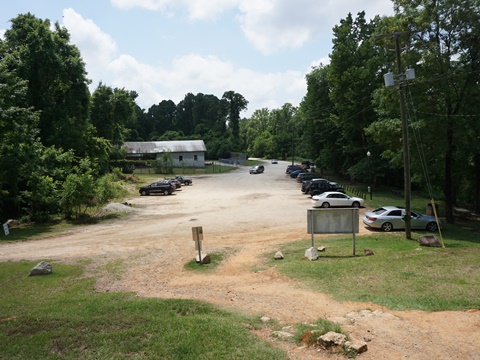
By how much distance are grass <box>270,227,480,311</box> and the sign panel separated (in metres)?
1.07

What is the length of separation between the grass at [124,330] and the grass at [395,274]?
3657 mm

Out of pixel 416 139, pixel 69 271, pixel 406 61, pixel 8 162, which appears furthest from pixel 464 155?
pixel 8 162

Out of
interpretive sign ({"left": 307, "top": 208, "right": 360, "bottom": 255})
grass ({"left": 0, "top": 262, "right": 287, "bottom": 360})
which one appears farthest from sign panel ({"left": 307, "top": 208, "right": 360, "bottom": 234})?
grass ({"left": 0, "top": 262, "right": 287, "bottom": 360})

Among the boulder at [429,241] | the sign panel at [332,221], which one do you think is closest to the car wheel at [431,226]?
the boulder at [429,241]

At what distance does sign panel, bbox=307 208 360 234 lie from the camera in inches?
567

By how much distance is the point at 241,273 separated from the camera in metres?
12.9

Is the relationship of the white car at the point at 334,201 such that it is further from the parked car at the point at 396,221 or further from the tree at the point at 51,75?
the tree at the point at 51,75

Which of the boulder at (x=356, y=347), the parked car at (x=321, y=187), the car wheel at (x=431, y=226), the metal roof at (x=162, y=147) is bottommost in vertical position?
the car wheel at (x=431, y=226)

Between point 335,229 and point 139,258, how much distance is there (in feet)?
26.4

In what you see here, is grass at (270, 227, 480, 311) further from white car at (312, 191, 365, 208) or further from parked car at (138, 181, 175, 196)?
parked car at (138, 181, 175, 196)

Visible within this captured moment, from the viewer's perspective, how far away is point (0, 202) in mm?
24141

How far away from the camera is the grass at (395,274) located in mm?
8766

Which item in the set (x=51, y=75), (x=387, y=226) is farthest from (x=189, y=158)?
(x=387, y=226)

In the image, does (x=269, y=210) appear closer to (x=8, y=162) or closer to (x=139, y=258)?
(x=139, y=258)
